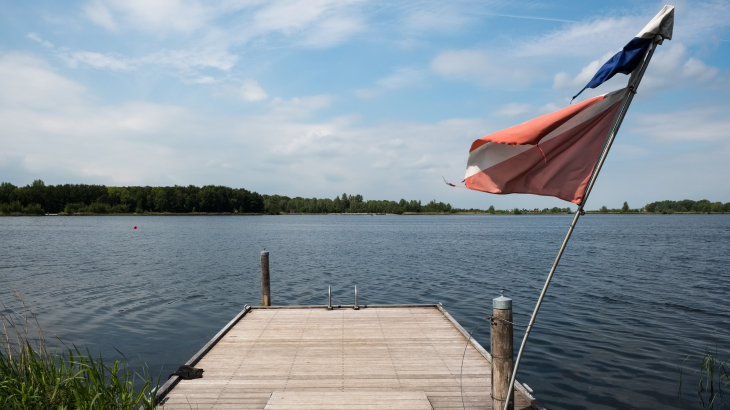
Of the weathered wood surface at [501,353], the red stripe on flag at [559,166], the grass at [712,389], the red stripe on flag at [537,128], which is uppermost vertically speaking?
the red stripe on flag at [537,128]

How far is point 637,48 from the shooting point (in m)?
4.22

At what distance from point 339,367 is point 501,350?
114 inches

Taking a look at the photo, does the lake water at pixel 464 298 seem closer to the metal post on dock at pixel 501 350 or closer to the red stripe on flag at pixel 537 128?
the metal post on dock at pixel 501 350

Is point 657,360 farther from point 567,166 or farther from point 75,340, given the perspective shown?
point 75,340

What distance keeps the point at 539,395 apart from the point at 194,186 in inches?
6971

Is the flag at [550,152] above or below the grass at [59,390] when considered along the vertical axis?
above


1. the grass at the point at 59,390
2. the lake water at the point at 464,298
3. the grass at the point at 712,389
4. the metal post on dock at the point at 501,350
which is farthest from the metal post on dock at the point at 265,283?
the grass at the point at 712,389

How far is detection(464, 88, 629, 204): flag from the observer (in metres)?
4.48

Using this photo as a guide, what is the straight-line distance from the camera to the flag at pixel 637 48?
4113 millimetres

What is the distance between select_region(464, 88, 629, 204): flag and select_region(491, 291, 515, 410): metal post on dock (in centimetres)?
145

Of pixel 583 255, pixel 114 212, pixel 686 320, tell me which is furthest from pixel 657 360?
pixel 114 212

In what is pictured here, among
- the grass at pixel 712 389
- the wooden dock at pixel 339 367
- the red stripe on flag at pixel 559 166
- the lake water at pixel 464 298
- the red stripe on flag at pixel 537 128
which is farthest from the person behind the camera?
the lake water at pixel 464 298

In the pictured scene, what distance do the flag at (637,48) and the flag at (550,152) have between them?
22 centimetres

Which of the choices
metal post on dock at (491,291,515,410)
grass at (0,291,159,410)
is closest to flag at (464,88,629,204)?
metal post on dock at (491,291,515,410)
